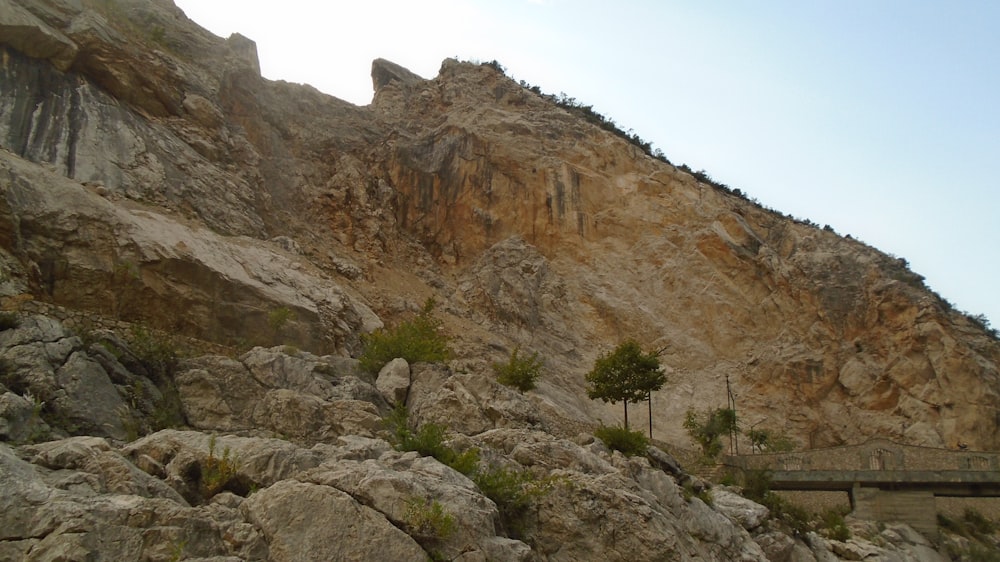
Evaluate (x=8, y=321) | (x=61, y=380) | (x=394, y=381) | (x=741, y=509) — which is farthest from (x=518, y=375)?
(x=8, y=321)

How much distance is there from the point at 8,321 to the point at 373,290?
63.6ft

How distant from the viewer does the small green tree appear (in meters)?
29.8

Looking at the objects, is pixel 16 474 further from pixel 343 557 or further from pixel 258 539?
pixel 343 557

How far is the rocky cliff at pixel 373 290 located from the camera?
11.1 m

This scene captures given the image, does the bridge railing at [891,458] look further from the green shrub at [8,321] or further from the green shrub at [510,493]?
the green shrub at [8,321]

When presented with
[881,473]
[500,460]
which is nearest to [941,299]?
[881,473]

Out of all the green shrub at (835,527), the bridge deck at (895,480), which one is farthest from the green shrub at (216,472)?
the bridge deck at (895,480)

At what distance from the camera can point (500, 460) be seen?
1330 cm

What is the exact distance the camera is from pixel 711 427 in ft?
99.9

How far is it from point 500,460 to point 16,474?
7262mm

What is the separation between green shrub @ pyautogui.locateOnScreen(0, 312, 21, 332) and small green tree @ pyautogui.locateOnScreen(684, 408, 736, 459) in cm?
2262

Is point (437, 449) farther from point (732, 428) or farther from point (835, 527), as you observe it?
point (732, 428)

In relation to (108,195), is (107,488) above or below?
below

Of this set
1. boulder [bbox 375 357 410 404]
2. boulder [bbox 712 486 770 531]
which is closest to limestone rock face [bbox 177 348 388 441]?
boulder [bbox 375 357 410 404]
